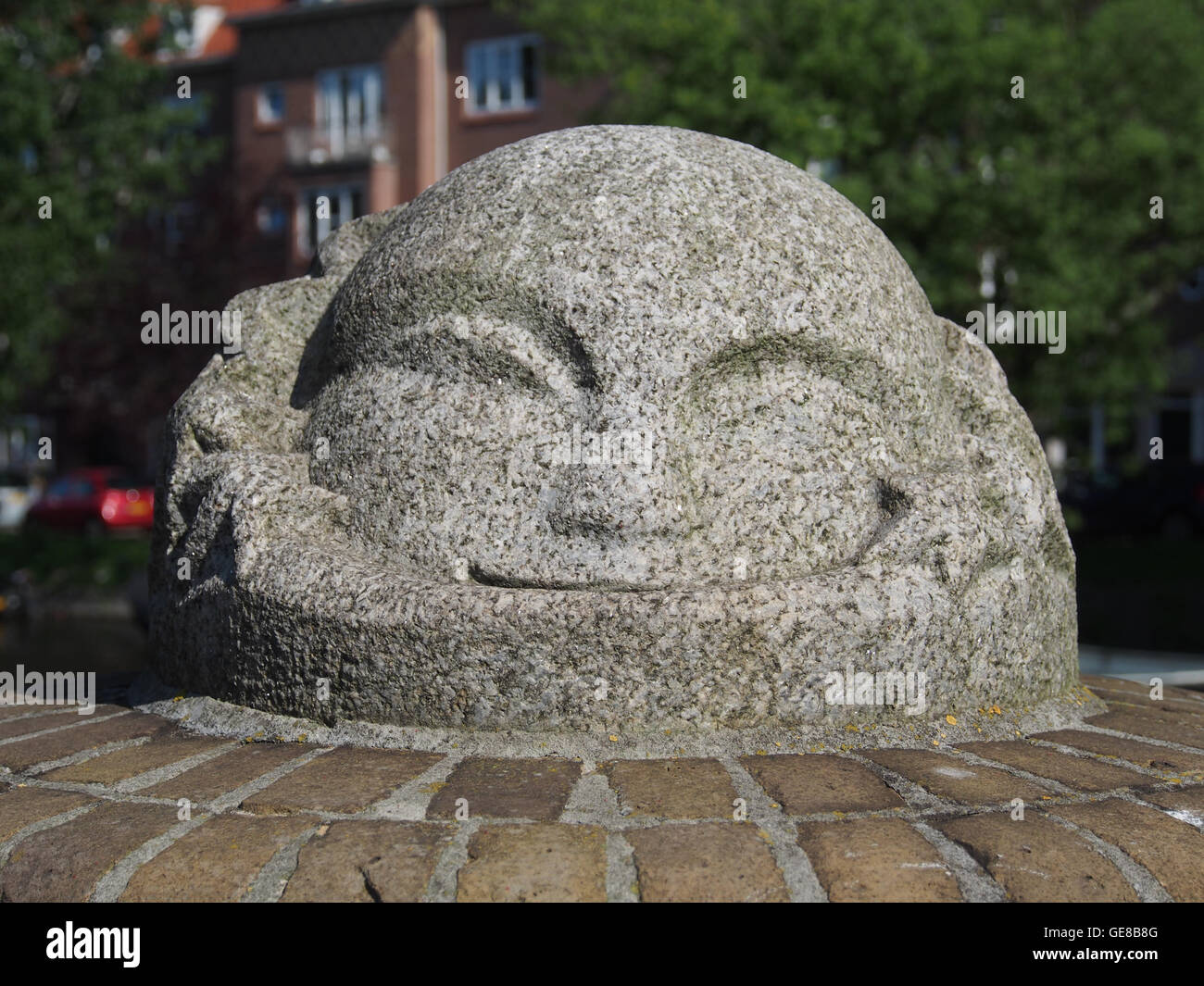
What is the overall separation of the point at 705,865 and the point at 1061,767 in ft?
4.22

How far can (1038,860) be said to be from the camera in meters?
2.75

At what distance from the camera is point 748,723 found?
11.6 ft

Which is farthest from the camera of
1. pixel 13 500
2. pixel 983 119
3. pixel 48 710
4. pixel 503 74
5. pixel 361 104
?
pixel 361 104

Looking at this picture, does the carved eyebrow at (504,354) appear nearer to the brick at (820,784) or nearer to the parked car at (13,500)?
the brick at (820,784)

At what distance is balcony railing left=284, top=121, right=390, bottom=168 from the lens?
2722cm

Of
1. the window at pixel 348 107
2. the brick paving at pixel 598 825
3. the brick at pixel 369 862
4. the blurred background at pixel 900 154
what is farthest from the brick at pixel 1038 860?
the window at pixel 348 107

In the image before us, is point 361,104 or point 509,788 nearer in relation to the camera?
point 509,788

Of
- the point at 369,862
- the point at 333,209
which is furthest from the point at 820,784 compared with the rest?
the point at 333,209

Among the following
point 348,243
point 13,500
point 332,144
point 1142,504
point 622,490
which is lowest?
point 1142,504

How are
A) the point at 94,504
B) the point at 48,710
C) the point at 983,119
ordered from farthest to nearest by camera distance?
the point at 94,504, the point at 983,119, the point at 48,710

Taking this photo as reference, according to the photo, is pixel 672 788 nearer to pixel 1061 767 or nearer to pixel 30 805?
pixel 1061 767

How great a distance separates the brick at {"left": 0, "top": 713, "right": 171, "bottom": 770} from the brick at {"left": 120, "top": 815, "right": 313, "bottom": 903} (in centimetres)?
93

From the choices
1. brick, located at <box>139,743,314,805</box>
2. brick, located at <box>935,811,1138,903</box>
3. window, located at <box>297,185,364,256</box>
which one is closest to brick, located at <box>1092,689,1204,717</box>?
brick, located at <box>935,811,1138,903</box>
